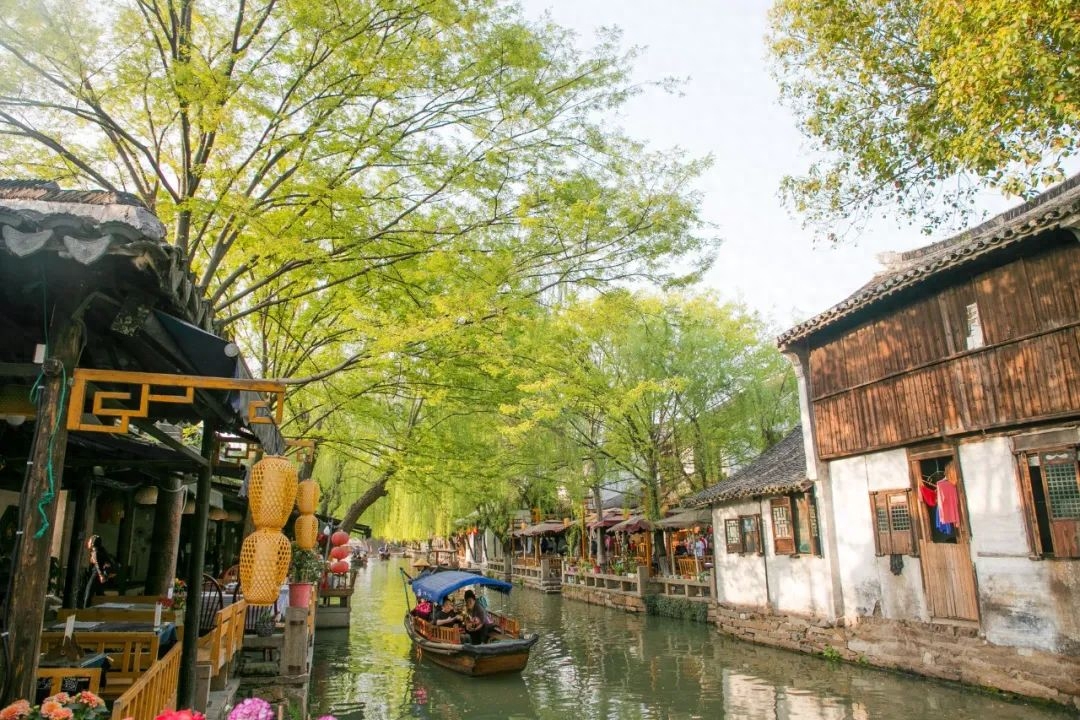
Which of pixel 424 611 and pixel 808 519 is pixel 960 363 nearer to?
pixel 808 519

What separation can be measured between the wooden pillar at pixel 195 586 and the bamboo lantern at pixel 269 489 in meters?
1.37

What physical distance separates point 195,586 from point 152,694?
59.9 inches

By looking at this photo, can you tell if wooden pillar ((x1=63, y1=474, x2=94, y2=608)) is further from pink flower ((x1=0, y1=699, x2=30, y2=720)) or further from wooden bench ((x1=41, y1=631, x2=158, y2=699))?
pink flower ((x1=0, y1=699, x2=30, y2=720))

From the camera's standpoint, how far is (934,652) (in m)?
12.7

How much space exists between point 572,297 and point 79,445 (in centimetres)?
636

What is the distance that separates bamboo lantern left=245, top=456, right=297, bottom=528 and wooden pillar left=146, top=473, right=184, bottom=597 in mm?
4530

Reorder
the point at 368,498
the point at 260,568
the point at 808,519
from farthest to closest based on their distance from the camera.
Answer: the point at 368,498
the point at 808,519
the point at 260,568

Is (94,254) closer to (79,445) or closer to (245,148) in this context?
(79,445)

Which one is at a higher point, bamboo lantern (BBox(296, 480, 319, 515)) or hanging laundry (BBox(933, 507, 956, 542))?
bamboo lantern (BBox(296, 480, 319, 515))

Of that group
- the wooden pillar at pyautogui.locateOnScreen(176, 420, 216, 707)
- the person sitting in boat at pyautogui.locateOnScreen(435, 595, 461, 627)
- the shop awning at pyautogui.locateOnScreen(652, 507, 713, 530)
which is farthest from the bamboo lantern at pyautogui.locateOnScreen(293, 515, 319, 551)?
the shop awning at pyautogui.locateOnScreen(652, 507, 713, 530)

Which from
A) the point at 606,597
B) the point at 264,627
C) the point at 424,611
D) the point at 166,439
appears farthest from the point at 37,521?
the point at 606,597

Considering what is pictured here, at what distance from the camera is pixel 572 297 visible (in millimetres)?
10117

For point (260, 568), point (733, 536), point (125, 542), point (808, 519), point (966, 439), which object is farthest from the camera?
point (733, 536)

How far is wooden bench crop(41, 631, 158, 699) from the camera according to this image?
577 cm
